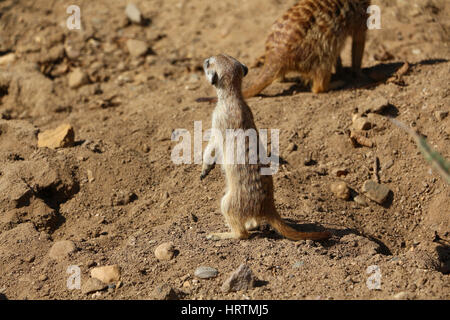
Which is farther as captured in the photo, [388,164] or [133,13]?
[133,13]

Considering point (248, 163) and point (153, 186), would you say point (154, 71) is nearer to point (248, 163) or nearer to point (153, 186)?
point (153, 186)

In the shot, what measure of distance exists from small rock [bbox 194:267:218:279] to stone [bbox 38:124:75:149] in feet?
6.39

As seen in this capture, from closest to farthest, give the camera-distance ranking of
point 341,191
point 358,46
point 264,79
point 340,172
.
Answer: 1. point 341,191
2. point 340,172
3. point 264,79
4. point 358,46

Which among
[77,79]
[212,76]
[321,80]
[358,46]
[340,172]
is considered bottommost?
[340,172]

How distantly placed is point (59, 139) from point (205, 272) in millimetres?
2047

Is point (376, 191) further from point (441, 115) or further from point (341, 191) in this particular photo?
point (441, 115)

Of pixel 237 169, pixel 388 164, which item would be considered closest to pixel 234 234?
pixel 237 169

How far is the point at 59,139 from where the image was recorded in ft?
14.8

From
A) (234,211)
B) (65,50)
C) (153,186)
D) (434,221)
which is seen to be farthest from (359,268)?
(65,50)

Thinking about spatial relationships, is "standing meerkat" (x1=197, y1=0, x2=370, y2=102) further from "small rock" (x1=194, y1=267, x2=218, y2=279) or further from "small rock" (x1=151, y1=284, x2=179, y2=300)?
"small rock" (x1=151, y1=284, x2=179, y2=300)

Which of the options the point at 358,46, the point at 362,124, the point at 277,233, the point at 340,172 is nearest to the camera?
the point at 277,233

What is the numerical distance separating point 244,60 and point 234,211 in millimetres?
3134

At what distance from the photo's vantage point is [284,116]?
4879 millimetres

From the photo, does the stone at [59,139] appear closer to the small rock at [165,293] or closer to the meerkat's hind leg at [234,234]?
the meerkat's hind leg at [234,234]
